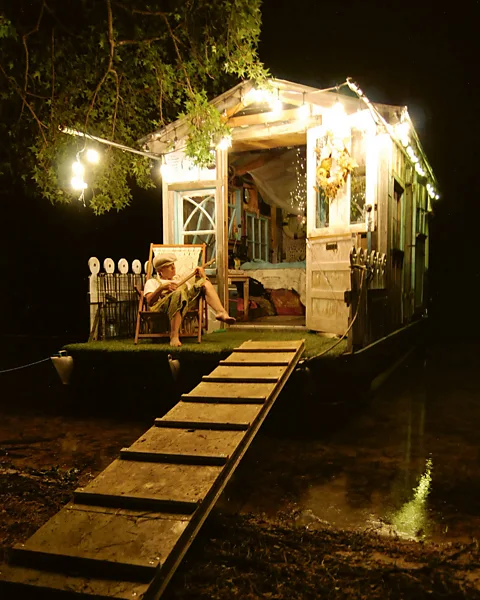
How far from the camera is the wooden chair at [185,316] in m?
6.40

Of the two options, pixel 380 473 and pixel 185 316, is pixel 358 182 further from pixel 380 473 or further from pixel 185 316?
pixel 380 473

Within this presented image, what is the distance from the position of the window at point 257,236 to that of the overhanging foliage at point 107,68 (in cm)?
323

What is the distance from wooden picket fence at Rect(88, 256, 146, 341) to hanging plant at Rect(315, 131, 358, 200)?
308 centimetres

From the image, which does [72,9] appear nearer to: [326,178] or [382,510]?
[326,178]

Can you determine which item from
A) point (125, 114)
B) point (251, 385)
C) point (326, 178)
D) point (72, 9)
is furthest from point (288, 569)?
→ point (125, 114)

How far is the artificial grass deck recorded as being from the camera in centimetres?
569

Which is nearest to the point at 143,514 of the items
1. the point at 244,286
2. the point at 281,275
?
the point at 244,286

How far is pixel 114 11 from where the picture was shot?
732 centimetres

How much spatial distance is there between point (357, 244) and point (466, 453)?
9.82ft

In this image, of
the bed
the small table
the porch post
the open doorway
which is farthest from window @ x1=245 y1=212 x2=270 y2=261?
the porch post

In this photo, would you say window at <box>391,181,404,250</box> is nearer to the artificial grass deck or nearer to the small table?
the artificial grass deck

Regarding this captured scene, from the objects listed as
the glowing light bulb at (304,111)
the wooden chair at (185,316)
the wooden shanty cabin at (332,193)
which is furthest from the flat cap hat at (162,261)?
the glowing light bulb at (304,111)

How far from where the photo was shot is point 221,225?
7512mm

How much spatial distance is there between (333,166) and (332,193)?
1.19ft
